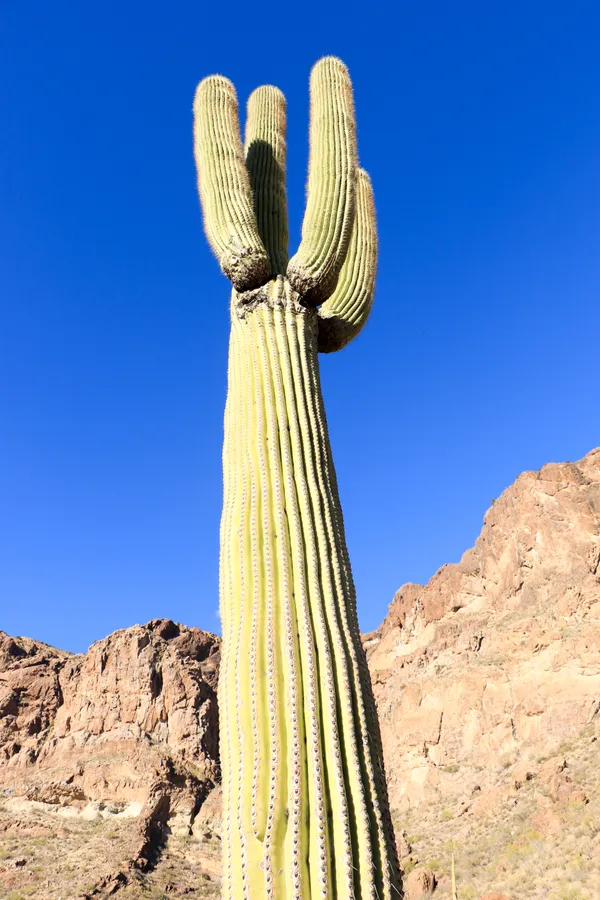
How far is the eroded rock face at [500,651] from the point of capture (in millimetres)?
31281

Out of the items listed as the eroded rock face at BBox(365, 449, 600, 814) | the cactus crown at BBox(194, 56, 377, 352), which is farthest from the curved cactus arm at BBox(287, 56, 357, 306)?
the eroded rock face at BBox(365, 449, 600, 814)

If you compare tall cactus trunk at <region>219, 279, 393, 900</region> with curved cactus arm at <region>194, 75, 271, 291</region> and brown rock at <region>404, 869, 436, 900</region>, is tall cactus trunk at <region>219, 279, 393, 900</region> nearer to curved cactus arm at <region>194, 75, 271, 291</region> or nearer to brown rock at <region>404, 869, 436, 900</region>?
curved cactus arm at <region>194, 75, 271, 291</region>

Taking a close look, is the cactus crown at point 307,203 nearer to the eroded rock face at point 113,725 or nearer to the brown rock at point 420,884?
the brown rock at point 420,884

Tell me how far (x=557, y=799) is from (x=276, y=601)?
22964mm

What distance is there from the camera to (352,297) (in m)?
5.07

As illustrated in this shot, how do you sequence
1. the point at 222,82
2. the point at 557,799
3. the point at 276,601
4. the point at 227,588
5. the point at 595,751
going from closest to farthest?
the point at 276,601
the point at 227,588
the point at 222,82
the point at 557,799
the point at 595,751

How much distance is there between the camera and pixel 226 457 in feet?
13.7

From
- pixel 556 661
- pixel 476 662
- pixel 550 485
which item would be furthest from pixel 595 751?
pixel 550 485

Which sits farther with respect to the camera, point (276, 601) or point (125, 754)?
point (125, 754)

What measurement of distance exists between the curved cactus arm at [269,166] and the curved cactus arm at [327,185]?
1.14 feet

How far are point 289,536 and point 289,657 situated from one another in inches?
26.3

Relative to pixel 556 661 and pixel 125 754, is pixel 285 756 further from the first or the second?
pixel 125 754

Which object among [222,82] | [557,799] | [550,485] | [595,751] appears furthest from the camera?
[550,485]

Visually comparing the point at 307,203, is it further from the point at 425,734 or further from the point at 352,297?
the point at 425,734
